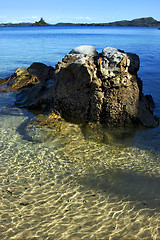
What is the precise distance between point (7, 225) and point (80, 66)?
17.1 feet

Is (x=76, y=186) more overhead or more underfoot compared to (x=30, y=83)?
more underfoot

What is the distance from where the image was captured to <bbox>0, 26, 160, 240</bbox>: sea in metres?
3.50

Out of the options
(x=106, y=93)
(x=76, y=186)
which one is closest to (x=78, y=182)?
(x=76, y=186)

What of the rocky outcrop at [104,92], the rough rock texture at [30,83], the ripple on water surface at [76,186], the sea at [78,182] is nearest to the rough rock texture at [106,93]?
the rocky outcrop at [104,92]

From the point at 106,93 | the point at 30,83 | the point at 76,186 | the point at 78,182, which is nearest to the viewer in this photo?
the point at 76,186

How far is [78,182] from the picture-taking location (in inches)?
179

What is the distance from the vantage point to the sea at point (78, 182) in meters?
3.50

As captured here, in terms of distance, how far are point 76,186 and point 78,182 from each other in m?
0.14

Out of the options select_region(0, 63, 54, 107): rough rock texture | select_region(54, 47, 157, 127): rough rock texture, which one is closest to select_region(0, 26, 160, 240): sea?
select_region(54, 47, 157, 127): rough rock texture

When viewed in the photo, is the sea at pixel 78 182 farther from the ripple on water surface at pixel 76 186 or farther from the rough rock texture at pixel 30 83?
the rough rock texture at pixel 30 83

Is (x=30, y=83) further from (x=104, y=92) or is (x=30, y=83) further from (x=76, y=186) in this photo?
(x=76, y=186)

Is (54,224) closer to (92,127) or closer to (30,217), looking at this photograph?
(30,217)

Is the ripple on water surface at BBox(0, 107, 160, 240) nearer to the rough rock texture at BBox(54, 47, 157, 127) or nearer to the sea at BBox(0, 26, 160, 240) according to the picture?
the sea at BBox(0, 26, 160, 240)

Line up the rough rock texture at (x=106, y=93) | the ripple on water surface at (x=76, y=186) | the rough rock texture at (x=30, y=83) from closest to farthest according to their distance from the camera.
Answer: the ripple on water surface at (x=76, y=186)
the rough rock texture at (x=106, y=93)
the rough rock texture at (x=30, y=83)
